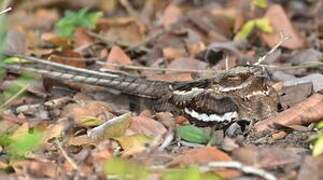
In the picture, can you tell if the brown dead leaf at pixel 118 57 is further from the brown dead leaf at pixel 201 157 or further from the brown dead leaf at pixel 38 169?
the brown dead leaf at pixel 201 157

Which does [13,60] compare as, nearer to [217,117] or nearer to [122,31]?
[122,31]

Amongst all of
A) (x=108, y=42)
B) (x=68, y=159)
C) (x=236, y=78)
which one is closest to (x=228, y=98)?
(x=236, y=78)

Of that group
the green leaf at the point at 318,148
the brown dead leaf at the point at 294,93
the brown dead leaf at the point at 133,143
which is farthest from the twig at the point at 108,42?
the green leaf at the point at 318,148

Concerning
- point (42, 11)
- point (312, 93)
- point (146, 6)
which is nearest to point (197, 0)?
point (146, 6)

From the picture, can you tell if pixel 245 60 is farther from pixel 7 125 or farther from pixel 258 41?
pixel 7 125

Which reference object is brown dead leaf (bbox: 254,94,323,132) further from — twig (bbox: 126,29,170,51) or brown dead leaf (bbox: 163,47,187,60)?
twig (bbox: 126,29,170,51)
